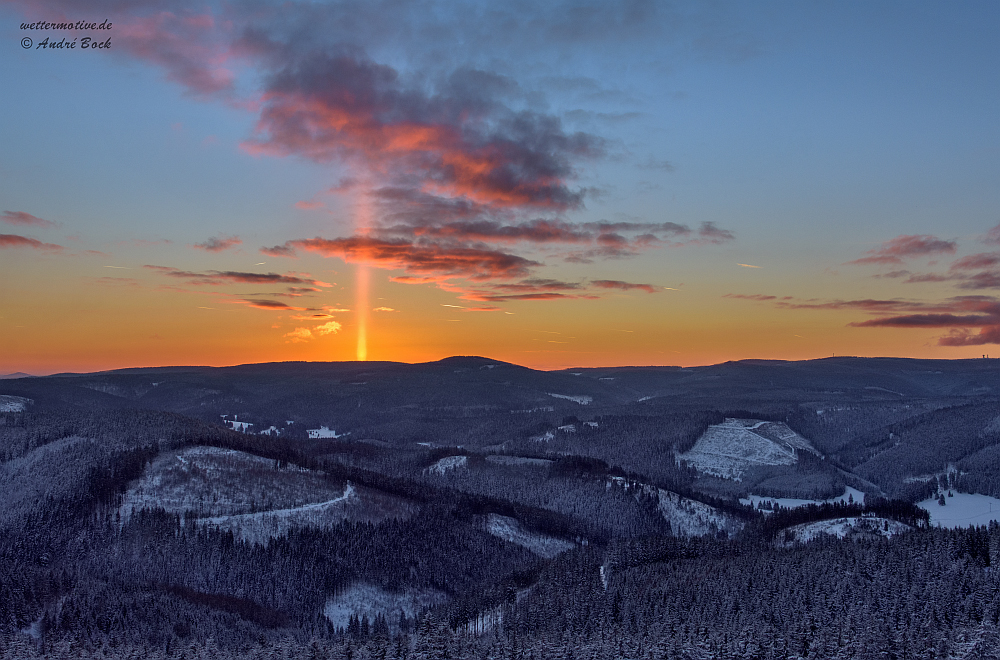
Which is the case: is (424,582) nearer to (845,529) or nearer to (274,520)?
(274,520)

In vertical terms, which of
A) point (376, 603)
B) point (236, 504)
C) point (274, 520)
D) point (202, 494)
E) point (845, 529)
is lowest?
point (376, 603)

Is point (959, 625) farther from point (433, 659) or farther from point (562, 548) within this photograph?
point (562, 548)

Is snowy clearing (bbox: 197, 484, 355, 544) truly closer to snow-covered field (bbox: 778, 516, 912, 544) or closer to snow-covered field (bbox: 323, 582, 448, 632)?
snow-covered field (bbox: 323, 582, 448, 632)

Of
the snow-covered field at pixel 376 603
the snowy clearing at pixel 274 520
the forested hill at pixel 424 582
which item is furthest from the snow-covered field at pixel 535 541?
the snowy clearing at pixel 274 520

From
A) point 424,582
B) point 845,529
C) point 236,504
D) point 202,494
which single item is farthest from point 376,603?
point 845,529

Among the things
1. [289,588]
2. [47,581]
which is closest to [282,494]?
[289,588]

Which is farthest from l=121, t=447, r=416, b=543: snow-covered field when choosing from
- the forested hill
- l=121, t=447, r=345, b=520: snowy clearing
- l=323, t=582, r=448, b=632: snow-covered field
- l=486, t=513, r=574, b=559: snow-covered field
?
l=323, t=582, r=448, b=632: snow-covered field

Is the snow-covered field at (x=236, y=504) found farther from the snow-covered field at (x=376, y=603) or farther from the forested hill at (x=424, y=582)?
the snow-covered field at (x=376, y=603)
